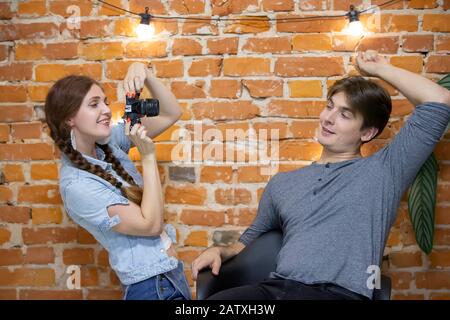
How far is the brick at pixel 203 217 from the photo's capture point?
78.1 inches

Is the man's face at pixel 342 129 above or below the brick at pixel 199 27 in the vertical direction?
below

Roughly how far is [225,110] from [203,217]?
1.56 feet

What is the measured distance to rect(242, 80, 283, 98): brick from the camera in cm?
194

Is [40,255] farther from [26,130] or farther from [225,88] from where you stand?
[225,88]

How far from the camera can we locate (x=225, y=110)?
1960mm

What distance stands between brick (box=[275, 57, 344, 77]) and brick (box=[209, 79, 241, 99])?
18 cm

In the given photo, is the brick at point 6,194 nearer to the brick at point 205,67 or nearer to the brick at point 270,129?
the brick at point 205,67

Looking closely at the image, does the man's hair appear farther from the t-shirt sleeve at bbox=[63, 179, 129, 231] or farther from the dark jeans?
the t-shirt sleeve at bbox=[63, 179, 129, 231]

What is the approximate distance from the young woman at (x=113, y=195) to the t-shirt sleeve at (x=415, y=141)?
0.77 meters

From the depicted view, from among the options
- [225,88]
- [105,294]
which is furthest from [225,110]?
[105,294]

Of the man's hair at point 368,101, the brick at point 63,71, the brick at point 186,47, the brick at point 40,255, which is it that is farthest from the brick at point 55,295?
the man's hair at point 368,101

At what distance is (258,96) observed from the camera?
1948 millimetres

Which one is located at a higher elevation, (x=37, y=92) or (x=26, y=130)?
(x=37, y=92)
